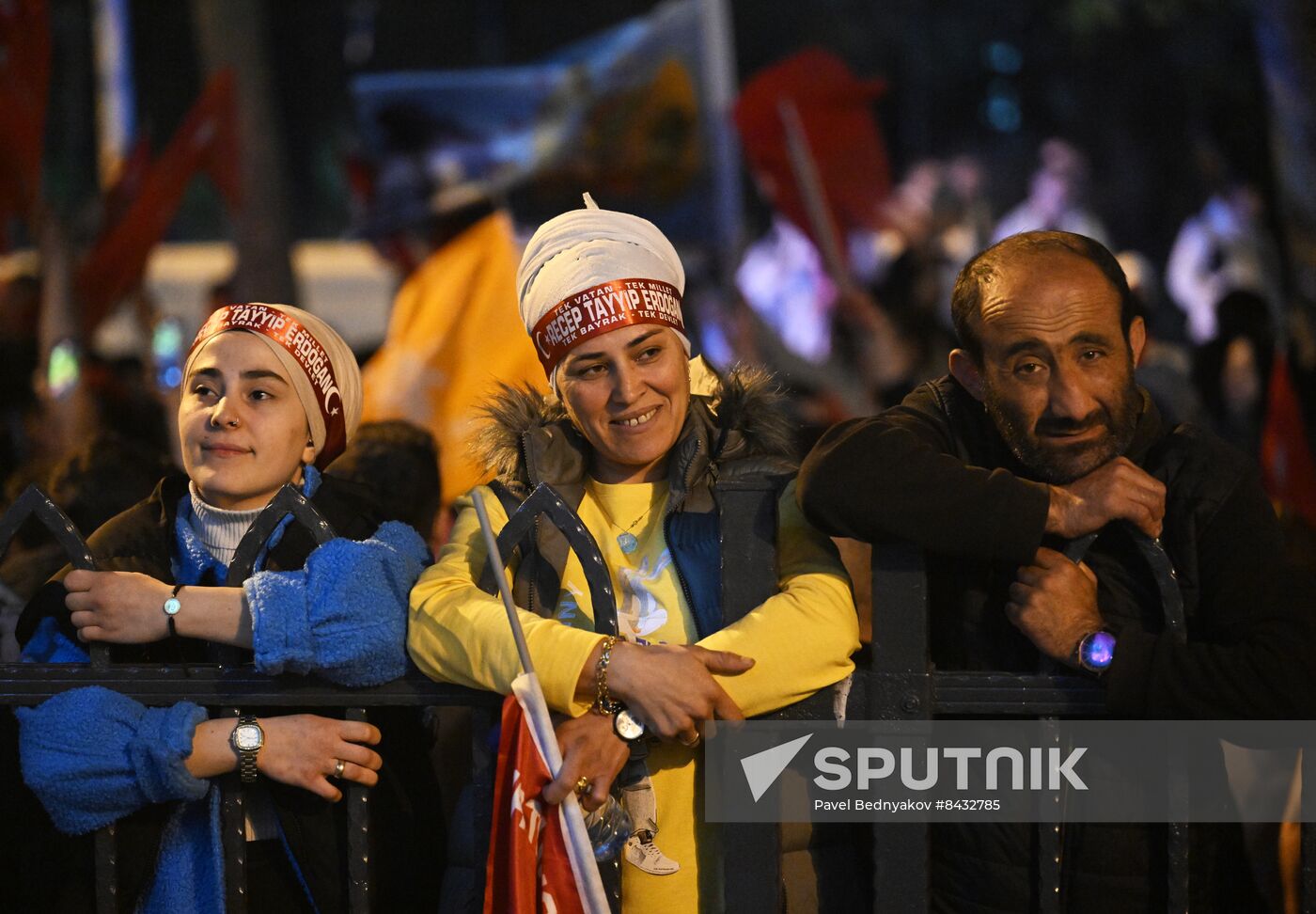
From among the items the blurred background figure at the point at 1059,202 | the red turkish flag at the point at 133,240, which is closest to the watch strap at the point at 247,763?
the red turkish flag at the point at 133,240

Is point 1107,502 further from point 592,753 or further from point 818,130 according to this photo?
point 818,130

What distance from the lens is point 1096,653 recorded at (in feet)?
8.19

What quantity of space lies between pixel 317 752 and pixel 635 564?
0.71 meters

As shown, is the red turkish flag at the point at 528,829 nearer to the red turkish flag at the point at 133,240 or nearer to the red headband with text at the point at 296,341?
the red headband with text at the point at 296,341

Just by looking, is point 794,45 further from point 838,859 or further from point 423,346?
point 838,859

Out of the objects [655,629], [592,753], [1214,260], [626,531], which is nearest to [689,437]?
[626,531]

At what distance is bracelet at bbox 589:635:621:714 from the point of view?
2.52 meters

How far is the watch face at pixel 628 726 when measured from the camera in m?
2.53

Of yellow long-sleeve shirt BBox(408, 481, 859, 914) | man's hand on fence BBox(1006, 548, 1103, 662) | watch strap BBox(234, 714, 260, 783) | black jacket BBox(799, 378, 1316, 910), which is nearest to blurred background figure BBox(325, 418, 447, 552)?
yellow long-sleeve shirt BBox(408, 481, 859, 914)

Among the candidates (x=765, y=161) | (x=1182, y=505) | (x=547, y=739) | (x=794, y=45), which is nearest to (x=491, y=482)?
(x=547, y=739)

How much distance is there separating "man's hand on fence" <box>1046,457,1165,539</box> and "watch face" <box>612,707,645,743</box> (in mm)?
801

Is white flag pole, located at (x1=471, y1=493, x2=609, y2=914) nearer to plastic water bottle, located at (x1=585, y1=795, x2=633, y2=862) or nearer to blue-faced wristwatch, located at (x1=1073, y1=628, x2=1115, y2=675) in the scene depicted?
plastic water bottle, located at (x1=585, y1=795, x2=633, y2=862)

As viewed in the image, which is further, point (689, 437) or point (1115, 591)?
point (689, 437)

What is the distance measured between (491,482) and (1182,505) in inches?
51.4
